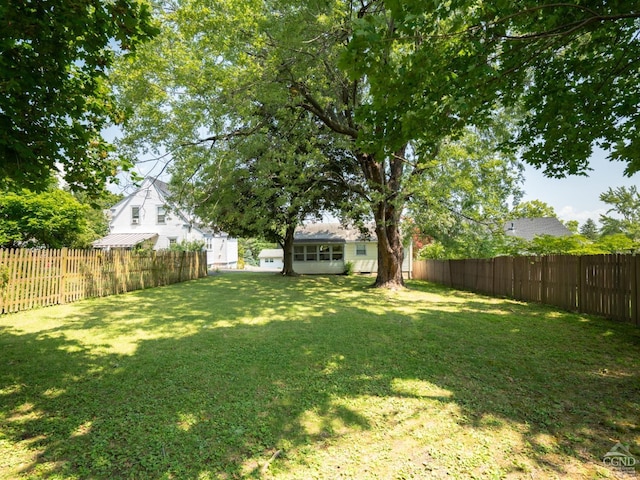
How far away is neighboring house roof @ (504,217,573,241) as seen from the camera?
1323 inches

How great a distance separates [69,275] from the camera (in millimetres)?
10359

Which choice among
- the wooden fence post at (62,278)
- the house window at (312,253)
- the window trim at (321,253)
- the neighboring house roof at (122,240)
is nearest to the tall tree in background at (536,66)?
the wooden fence post at (62,278)

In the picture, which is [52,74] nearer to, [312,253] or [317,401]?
[317,401]

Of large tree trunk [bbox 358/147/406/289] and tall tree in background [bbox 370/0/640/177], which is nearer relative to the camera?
tall tree in background [bbox 370/0/640/177]

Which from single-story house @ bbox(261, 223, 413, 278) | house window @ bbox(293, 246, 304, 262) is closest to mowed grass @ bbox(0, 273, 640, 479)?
single-story house @ bbox(261, 223, 413, 278)

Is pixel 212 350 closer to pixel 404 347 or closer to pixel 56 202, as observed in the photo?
pixel 404 347

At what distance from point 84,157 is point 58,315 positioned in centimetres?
564

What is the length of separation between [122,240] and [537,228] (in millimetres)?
40744

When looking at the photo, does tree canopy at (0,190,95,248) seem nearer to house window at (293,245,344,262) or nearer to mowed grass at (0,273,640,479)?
mowed grass at (0,273,640,479)

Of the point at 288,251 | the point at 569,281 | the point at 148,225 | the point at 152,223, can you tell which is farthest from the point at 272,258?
the point at 569,281

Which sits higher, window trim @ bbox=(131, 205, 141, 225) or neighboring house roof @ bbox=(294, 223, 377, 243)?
window trim @ bbox=(131, 205, 141, 225)

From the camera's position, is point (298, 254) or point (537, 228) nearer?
point (298, 254)

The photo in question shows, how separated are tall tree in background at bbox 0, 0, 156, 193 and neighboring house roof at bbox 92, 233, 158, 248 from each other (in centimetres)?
2457

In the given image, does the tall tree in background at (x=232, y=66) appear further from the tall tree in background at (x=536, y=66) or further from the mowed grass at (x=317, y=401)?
the mowed grass at (x=317, y=401)
